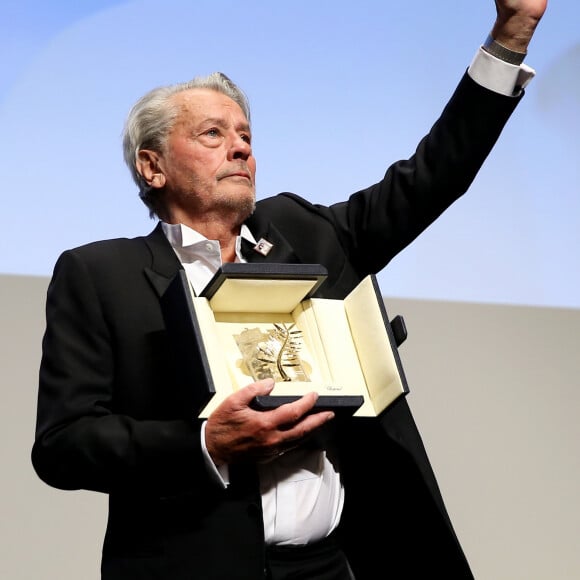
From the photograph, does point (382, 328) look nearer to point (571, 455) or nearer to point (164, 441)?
point (164, 441)

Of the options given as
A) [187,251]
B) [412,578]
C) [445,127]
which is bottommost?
[412,578]

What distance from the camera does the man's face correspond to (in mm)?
1820

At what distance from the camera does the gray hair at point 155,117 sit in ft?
6.37

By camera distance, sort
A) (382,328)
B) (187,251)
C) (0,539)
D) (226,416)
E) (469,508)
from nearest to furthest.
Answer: (226,416), (382,328), (187,251), (0,539), (469,508)

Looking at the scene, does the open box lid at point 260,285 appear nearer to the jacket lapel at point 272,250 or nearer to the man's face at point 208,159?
the jacket lapel at point 272,250

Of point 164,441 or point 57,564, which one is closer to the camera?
point 164,441

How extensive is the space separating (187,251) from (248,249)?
0.34 ft

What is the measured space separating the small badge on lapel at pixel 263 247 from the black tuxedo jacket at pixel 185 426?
11mm

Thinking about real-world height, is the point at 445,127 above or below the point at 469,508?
above

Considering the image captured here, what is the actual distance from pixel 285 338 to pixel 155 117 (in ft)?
1.90

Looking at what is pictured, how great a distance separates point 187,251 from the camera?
1.79 m

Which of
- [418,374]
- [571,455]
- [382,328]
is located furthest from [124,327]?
[571,455]

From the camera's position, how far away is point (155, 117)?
1.95 meters

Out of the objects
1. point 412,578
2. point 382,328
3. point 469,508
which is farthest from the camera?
point 469,508
